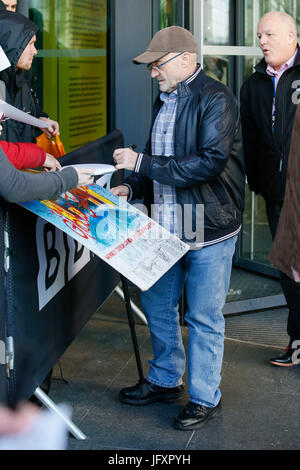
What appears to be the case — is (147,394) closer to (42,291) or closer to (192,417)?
(192,417)

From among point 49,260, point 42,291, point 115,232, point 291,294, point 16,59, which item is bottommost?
point 291,294

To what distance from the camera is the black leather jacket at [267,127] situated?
14.8 ft

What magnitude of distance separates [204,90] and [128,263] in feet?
3.48

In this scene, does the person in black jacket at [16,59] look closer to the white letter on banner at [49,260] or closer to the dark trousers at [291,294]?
the white letter on banner at [49,260]

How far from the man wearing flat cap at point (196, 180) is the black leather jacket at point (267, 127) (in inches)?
33.1

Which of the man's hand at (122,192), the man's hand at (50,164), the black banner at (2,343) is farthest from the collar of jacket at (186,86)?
the black banner at (2,343)

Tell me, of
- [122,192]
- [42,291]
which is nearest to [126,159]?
[122,192]

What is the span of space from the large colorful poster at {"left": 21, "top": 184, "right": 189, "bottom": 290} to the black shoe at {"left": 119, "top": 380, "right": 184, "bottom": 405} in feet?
3.34

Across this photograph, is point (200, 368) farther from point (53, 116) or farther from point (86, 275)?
point (53, 116)

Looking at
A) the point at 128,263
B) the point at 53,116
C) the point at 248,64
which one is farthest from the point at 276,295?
the point at 128,263

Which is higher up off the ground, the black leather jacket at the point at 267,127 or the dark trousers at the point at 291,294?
the black leather jacket at the point at 267,127

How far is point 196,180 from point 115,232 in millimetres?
613

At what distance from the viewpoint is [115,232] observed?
10.6 ft

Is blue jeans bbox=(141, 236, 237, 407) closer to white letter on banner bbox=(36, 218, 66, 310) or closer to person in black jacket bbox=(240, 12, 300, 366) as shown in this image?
white letter on banner bbox=(36, 218, 66, 310)
